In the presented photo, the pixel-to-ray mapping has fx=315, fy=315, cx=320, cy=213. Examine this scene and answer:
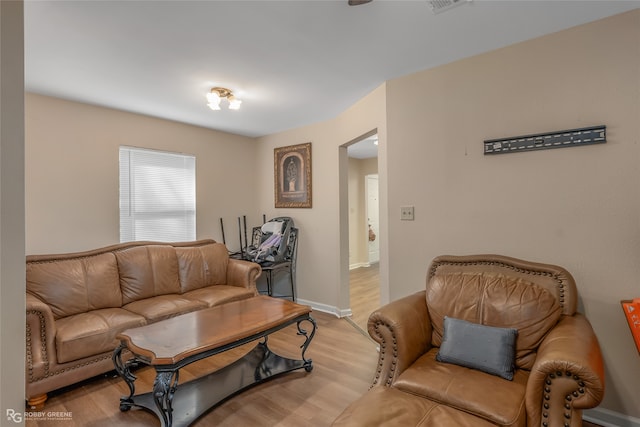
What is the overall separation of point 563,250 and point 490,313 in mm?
706

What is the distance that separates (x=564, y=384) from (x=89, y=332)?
2.97m

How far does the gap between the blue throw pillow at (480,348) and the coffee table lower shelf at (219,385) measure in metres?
1.27

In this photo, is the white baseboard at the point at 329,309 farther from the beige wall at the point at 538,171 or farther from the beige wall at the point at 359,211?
the beige wall at the point at 359,211

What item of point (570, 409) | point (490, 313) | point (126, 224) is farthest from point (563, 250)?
point (126, 224)

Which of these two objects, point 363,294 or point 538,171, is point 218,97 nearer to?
point 538,171

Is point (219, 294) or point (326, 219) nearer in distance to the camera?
point (219, 294)

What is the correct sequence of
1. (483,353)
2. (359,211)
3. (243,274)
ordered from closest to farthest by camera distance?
(483,353)
(243,274)
(359,211)

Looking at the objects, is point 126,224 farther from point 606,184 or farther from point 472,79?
point 606,184

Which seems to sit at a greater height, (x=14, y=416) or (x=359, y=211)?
(x=359, y=211)

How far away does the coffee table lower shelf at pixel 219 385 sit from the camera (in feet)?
6.67

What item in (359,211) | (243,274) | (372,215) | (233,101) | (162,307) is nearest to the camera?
(162,307)

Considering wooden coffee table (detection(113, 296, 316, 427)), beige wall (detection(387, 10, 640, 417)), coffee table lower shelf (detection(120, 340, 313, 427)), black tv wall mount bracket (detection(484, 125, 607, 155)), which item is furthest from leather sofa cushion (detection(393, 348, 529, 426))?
black tv wall mount bracket (detection(484, 125, 607, 155))

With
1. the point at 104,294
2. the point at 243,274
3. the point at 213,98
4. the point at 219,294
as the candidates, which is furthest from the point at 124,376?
the point at 213,98

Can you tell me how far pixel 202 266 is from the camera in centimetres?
374
